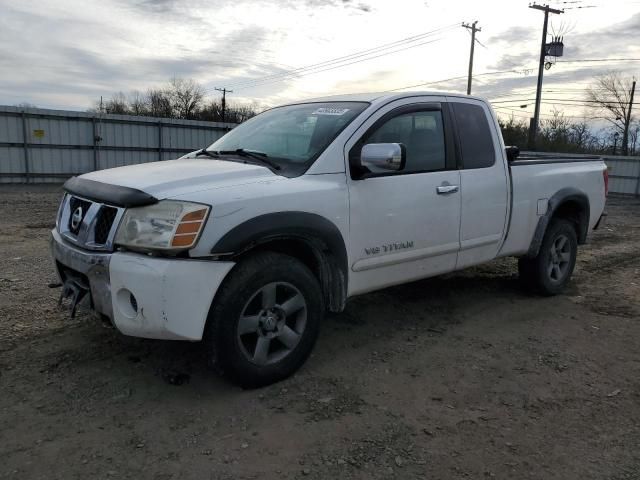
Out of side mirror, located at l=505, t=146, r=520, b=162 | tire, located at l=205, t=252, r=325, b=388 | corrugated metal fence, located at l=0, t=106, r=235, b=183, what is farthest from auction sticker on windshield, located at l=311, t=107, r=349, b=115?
corrugated metal fence, located at l=0, t=106, r=235, b=183

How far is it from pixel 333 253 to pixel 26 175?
51.4 feet

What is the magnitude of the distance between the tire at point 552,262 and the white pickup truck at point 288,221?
0.53 meters

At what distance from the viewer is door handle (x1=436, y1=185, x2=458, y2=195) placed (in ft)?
13.8

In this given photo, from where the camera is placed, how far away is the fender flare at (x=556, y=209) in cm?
533

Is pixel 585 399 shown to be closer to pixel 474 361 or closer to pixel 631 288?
pixel 474 361

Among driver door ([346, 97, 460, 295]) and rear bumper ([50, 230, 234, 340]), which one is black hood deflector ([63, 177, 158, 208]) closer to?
rear bumper ([50, 230, 234, 340])

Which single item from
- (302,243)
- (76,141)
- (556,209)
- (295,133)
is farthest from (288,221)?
(76,141)

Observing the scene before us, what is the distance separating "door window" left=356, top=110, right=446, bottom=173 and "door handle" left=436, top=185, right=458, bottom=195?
16 cm

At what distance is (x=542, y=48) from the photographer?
33.5 meters

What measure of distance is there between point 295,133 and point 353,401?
1965 millimetres

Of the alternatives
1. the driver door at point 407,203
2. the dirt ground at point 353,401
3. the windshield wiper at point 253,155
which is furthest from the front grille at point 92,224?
the driver door at point 407,203

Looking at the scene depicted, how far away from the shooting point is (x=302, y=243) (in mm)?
3520

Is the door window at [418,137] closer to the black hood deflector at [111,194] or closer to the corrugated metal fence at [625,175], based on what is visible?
the black hood deflector at [111,194]

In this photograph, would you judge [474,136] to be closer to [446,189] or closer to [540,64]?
[446,189]
